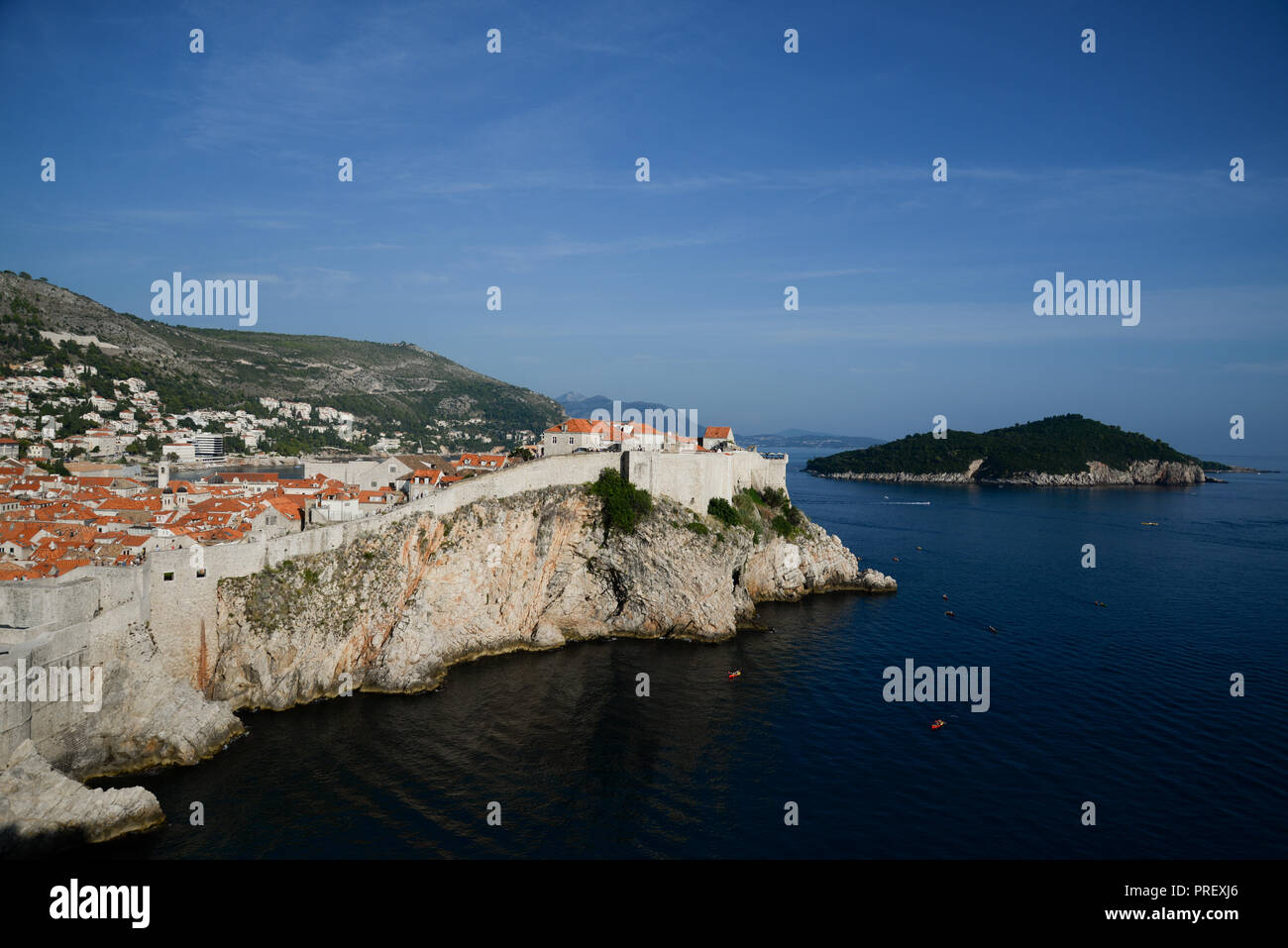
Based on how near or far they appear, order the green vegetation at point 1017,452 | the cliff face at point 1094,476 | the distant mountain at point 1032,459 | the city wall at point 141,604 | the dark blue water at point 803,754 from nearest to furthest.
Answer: the dark blue water at point 803,754, the city wall at point 141,604, the cliff face at point 1094,476, the distant mountain at point 1032,459, the green vegetation at point 1017,452

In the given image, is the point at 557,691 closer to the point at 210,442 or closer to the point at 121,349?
the point at 210,442

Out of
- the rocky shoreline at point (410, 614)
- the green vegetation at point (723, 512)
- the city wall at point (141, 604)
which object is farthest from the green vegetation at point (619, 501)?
the city wall at point (141, 604)

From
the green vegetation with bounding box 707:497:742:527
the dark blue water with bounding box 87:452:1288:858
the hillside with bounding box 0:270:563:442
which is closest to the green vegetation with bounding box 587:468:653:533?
the green vegetation with bounding box 707:497:742:527

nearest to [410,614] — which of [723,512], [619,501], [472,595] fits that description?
[472,595]

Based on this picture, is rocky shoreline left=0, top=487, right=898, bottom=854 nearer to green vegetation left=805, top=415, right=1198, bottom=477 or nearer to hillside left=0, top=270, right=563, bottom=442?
hillside left=0, top=270, right=563, bottom=442

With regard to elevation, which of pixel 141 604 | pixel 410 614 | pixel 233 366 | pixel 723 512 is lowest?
pixel 410 614

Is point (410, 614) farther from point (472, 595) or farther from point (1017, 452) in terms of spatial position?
point (1017, 452)

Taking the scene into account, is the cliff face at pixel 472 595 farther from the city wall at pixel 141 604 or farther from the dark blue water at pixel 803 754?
the dark blue water at pixel 803 754

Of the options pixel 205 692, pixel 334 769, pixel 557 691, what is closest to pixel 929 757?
pixel 557 691
